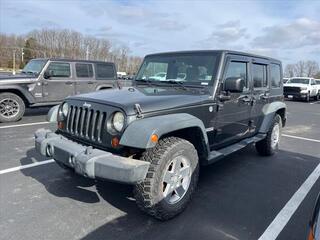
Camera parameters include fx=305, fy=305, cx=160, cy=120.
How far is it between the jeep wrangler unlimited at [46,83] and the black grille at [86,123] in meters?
5.93

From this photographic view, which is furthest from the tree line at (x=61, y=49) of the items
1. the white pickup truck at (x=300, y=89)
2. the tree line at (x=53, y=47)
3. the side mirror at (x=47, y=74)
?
the side mirror at (x=47, y=74)

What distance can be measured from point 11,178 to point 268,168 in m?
4.26

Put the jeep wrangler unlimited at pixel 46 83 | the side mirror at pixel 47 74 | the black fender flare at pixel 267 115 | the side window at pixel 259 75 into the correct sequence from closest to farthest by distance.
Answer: the side window at pixel 259 75 < the black fender flare at pixel 267 115 < the jeep wrangler unlimited at pixel 46 83 < the side mirror at pixel 47 74

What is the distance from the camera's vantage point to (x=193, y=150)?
3.63 meters

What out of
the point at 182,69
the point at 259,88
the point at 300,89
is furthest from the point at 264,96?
the point at 300,89

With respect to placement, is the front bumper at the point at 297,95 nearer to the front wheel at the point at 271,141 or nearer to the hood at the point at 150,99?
the front wheel at the point at 271,141

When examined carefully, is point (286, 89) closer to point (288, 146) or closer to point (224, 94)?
point (288, 146)

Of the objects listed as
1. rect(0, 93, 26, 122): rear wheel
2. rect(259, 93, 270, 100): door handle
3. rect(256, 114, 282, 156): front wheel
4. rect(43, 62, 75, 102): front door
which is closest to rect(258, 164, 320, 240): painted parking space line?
rect(256, 114, 282, 156): front wheel

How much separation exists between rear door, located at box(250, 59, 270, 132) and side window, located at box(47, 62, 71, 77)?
6592mm

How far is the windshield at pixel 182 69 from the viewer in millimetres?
4379

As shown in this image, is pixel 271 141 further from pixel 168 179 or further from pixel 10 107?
pixel 10 107

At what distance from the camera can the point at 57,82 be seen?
9.77 meters

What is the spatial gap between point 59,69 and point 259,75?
21.9 ft

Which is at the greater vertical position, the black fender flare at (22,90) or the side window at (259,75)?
the side window at (259,75)
